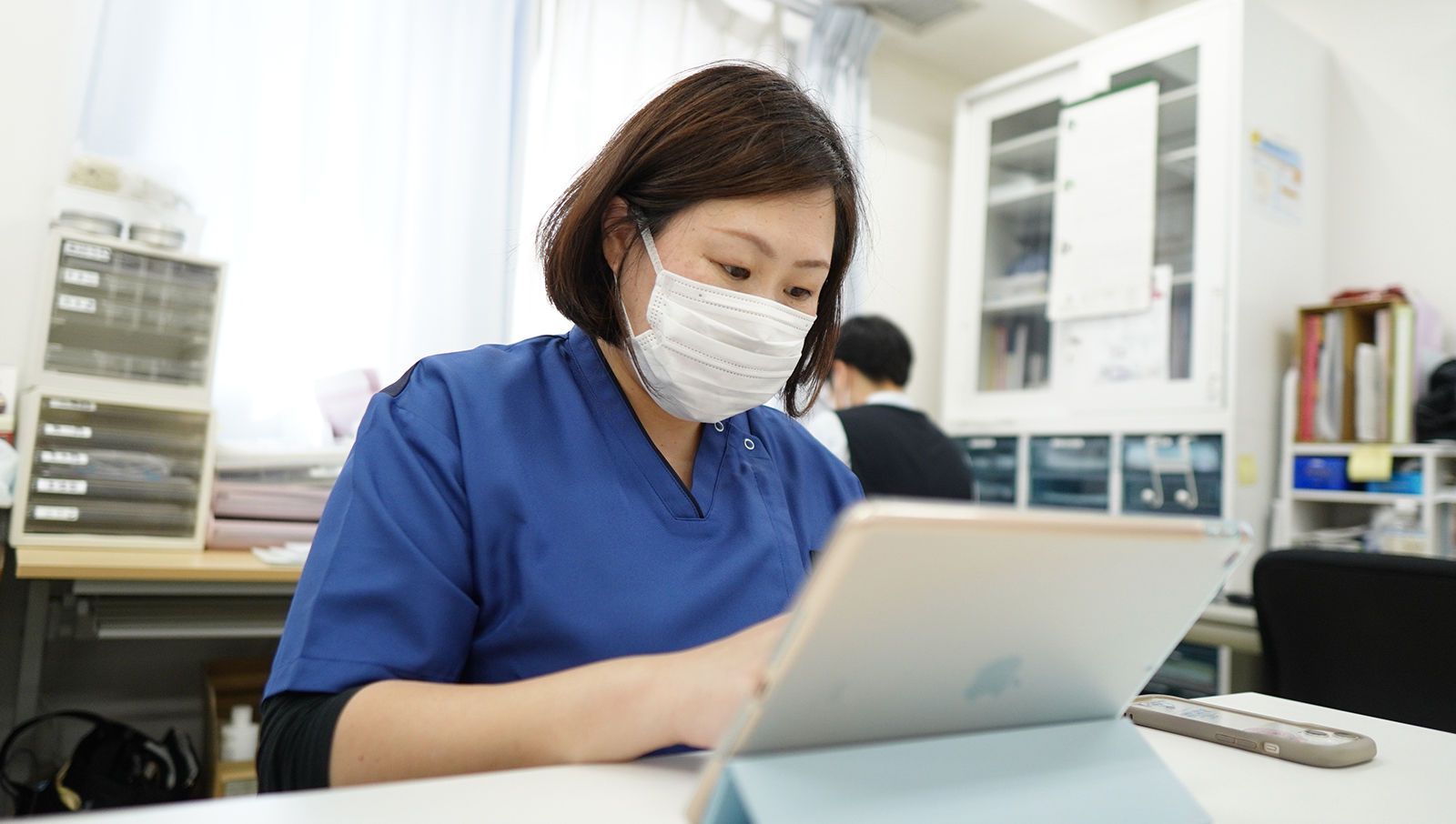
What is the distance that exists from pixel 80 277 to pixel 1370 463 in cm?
303

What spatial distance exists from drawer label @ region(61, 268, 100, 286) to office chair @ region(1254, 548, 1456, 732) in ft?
6.82

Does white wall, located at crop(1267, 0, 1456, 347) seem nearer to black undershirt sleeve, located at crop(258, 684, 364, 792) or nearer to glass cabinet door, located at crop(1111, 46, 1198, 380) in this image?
Answer: glass cabinet door, located at crop(1111, 46, 1198, 380)

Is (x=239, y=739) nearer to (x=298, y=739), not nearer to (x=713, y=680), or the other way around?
(x=298, y=739)

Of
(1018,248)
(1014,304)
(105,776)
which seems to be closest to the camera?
(105,776)

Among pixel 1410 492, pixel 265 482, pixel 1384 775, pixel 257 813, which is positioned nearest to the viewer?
pixel 257 813

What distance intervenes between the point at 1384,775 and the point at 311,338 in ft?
7.37

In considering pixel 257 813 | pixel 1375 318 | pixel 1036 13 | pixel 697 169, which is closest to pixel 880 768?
Result: pixel 257 813

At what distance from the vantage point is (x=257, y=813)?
0.43 metres

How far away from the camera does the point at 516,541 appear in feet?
2.48

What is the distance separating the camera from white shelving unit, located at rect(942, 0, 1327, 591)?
2.73 metres

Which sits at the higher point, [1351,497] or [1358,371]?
[1358,371]

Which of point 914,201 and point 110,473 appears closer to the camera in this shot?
point 110,473

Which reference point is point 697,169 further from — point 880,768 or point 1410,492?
point 1410,492

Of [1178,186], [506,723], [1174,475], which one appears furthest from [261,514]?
[1178,186]
